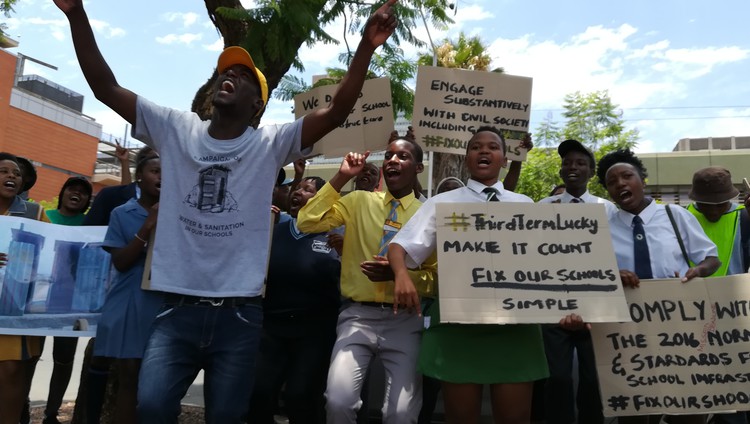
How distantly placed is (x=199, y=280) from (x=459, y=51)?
1478cm

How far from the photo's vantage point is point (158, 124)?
303 cm

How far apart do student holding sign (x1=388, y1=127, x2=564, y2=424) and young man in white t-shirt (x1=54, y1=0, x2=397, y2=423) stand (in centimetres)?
71

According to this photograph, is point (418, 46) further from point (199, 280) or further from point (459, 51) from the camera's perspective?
point (459, 51)

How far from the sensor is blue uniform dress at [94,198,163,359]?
12.2ft

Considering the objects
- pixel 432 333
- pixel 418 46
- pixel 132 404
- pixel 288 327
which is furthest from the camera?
pixel 418 46

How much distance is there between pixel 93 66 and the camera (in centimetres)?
294

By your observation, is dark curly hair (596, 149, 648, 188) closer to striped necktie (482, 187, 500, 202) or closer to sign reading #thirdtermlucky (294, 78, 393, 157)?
striped necktie (482, 187, 500, 202)

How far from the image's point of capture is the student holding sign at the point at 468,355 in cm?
307

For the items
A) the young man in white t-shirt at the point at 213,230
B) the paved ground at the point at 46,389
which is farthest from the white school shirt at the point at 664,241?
the paved ground at the point at 46,389

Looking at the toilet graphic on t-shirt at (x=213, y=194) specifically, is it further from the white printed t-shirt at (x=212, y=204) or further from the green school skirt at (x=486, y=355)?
the green school skirt at (x=486, y=355)

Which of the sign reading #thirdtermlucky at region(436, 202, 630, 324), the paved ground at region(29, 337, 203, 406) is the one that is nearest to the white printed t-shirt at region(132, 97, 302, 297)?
the sign reading #thirdtermlucky at region(436, 202, 630, 324)

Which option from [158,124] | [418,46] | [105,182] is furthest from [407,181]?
[105,182]

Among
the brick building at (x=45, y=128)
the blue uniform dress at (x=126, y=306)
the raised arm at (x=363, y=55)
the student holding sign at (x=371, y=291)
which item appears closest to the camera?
the raised arm at (x=363, y=55)

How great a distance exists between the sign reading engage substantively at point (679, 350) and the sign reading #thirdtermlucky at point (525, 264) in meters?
0.57
